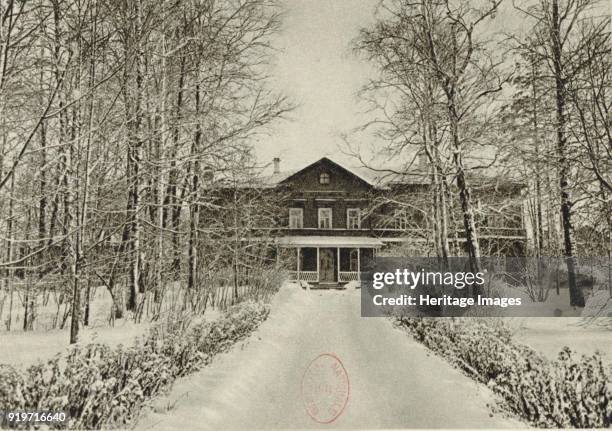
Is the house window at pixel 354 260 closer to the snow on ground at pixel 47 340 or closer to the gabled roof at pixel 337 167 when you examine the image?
the gabled roof at pixel 337 167

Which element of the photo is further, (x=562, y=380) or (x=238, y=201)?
(x=238, y=201)

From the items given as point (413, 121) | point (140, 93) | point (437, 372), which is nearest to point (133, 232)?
point (140, 93)

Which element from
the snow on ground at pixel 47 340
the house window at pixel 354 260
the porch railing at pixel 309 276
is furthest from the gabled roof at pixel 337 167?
the snow on ground at pixel 47 340

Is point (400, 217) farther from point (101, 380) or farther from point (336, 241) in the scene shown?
point (101, 380)

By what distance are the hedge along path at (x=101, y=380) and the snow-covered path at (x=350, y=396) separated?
168 mm

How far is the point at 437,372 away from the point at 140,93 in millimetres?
4960

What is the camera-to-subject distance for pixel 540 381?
138 inches

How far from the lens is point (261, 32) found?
779cm

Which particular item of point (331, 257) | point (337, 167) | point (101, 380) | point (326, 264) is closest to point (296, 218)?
point (331, 257)

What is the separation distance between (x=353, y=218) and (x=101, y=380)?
17.8 meters

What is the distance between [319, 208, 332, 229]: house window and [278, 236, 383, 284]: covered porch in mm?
567

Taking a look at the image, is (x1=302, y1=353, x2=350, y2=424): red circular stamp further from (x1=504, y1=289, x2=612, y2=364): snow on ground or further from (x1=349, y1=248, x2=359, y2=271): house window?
(x1=349, y1=248, x2=359, y2=271): house window

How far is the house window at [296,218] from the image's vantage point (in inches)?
808

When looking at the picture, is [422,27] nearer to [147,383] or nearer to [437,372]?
[437,372]
